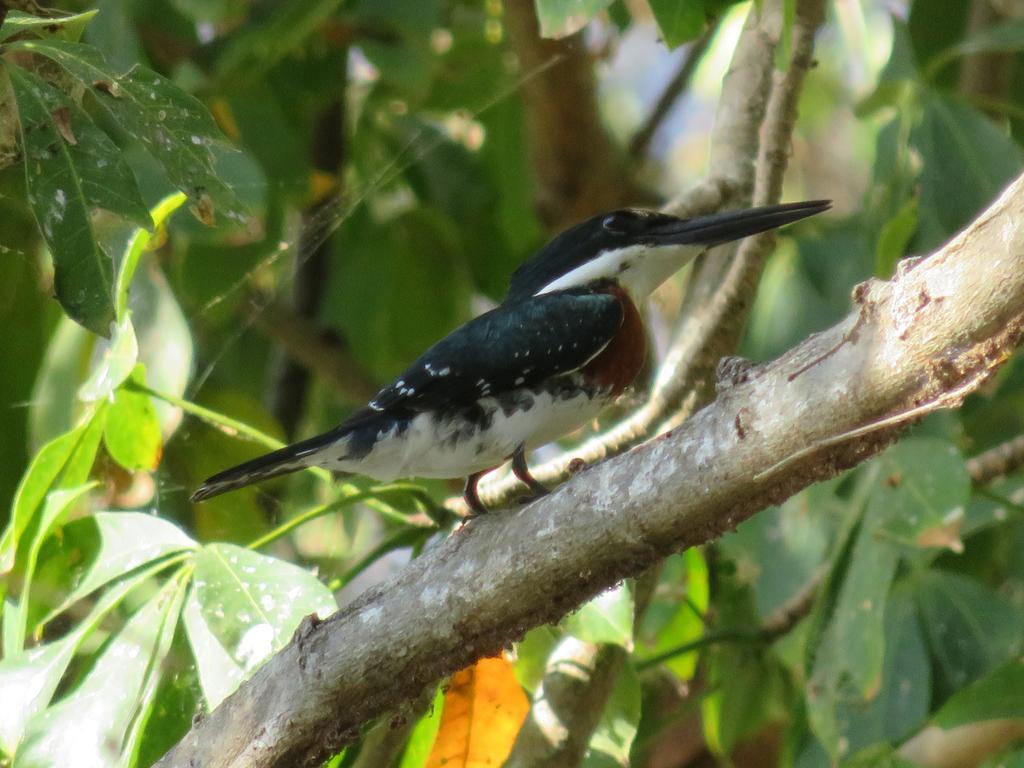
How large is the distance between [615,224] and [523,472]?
735 mm

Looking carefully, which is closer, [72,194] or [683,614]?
[72,194]

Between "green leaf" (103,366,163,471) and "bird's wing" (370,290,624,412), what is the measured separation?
0.40 m

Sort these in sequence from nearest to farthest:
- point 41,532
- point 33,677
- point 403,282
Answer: point 33,677 < point 41,532 < point 403,282

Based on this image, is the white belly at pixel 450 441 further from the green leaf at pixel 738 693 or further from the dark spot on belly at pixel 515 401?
the green leaf at pixel 738 693

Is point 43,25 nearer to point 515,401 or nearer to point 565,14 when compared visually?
point 565,14

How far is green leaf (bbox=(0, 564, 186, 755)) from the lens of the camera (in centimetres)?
205

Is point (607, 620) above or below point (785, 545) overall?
above

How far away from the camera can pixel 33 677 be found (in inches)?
82.0

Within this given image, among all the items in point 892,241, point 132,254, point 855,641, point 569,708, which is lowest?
point 855,641

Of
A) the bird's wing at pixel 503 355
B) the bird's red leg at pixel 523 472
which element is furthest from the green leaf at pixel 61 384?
the bird's red leg at pixel 523 472

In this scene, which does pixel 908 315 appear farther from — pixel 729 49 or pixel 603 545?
pixel 729 49

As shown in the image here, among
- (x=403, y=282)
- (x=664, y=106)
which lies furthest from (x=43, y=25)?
(x=664, y=106)

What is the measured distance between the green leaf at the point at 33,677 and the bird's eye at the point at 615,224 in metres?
1.33

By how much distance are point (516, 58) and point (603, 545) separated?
8.14 ft
